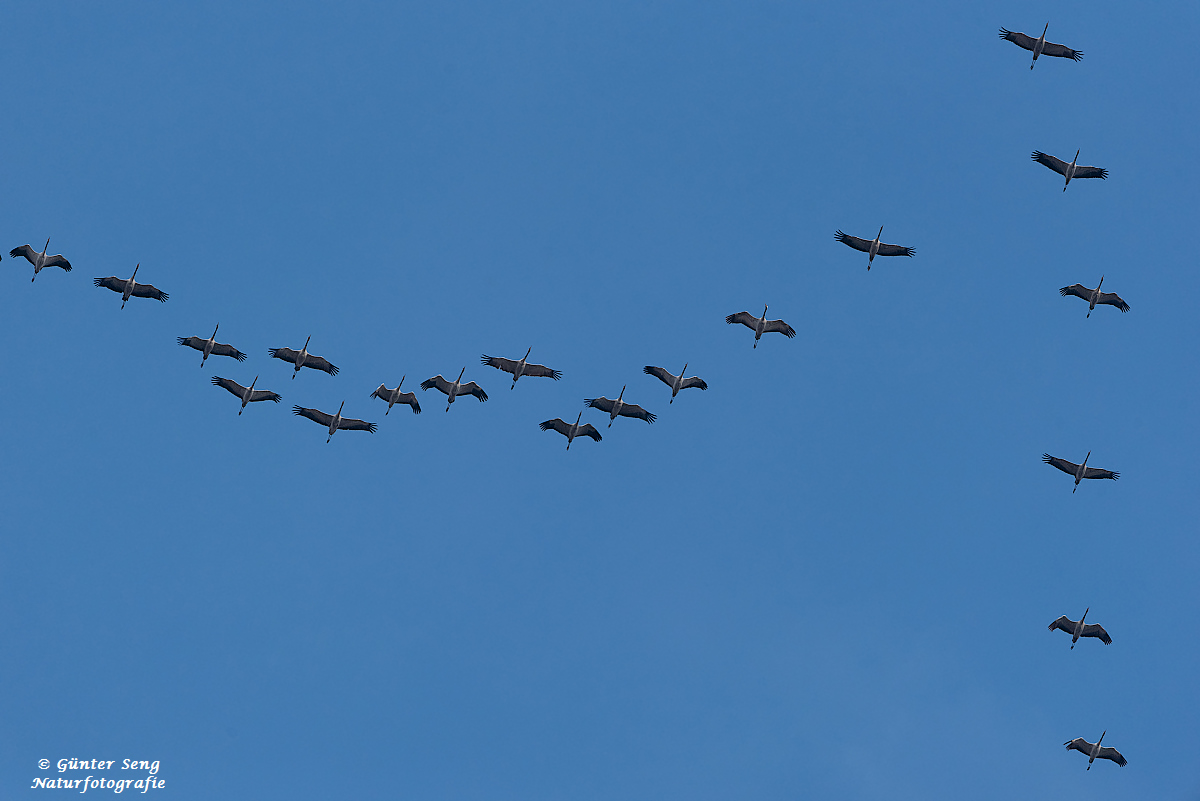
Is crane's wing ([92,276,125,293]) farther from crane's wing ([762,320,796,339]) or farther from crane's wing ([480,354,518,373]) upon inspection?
crane's wing ([762,320,796,339])

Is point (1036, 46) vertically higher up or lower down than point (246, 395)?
higher up

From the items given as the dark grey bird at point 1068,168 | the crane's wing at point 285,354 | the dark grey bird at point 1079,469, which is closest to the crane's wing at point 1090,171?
the dark grey bird at point 1068,168

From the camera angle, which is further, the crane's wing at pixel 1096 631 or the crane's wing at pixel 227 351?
the crane's wing at pixel 1096 631

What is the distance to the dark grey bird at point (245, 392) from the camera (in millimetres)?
90438

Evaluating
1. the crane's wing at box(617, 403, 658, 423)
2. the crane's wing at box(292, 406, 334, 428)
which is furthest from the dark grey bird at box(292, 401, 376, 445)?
the crane's wing at box(617, 403, 658, 423)

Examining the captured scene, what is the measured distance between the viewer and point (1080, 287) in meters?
93.6

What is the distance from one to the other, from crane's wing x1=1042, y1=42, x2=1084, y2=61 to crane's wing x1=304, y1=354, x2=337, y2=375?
54.9 m

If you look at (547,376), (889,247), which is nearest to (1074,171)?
(889,247)

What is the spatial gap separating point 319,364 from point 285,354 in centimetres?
243

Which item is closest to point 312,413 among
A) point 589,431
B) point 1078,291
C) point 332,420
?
point 332,420

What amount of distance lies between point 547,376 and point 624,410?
5983mm

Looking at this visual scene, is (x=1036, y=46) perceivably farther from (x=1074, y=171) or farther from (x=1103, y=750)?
(x=1103, y=750)

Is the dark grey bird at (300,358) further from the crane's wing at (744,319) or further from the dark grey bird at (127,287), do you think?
the crane's wing at (744,319)

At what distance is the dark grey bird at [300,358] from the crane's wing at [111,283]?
40.6 feet
